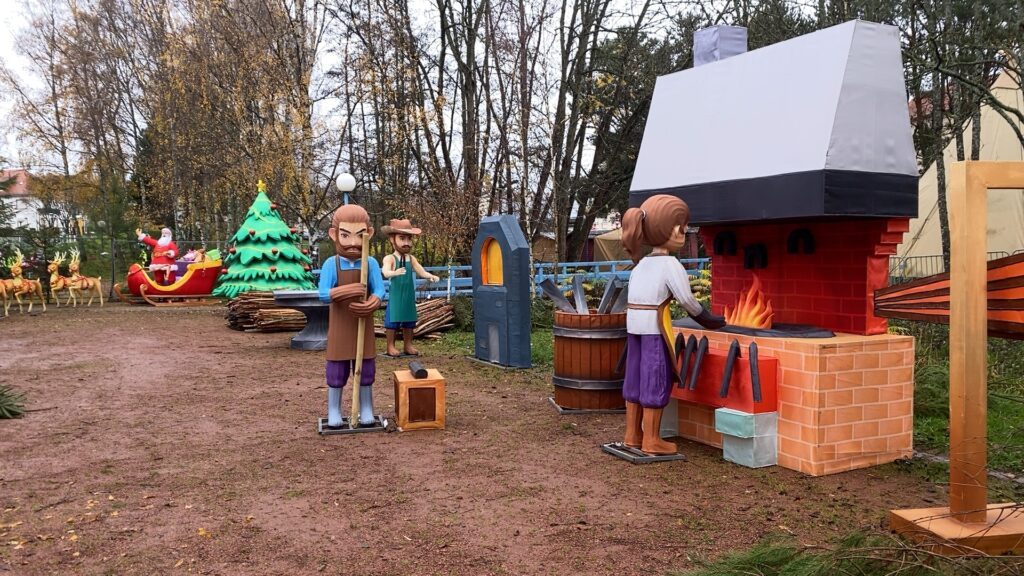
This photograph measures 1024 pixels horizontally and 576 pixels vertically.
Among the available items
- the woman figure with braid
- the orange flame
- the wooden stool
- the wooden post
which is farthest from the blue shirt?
the wooden post

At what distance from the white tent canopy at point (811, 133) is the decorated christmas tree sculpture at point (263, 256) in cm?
1303

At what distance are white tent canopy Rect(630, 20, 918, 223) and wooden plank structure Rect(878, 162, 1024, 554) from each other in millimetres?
2287

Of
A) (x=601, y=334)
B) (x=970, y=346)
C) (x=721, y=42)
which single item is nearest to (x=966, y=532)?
(x=970, y=346)

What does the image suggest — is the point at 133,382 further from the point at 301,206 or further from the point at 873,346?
the point at 301,206

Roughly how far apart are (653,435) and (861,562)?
2.99 metres

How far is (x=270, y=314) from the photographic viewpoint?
13547mm

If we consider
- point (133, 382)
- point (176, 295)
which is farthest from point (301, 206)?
point (133, 382)

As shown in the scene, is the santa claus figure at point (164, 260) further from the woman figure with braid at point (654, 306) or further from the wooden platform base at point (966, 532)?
the wooden platform base at point (966, 532)

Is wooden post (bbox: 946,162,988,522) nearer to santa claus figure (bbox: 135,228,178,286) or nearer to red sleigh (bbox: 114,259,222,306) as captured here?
red sleigh (bbox: 114,259,222,306)

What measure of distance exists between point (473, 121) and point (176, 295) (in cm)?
868

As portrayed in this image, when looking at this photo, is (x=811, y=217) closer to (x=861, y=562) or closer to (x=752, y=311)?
(x=752, y=311)

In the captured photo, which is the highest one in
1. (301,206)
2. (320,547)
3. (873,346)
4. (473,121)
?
(473,121)

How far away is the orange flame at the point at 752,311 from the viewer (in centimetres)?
562

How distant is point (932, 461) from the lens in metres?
5.13
